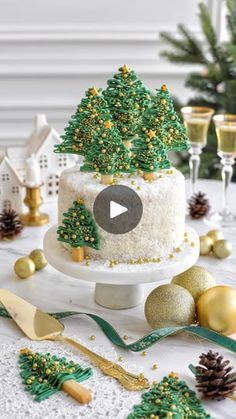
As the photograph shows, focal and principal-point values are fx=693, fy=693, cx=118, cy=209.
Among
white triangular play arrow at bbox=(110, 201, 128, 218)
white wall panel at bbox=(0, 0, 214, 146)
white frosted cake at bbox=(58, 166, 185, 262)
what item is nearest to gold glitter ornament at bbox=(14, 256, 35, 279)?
white frosted cake at bbox=(58, 166, 185, 262)

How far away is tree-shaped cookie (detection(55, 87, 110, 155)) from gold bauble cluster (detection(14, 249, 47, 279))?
0.31 metres

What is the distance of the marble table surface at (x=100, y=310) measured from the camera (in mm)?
1293

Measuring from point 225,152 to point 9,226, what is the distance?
645 millimetres

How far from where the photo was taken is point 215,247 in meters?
1.78

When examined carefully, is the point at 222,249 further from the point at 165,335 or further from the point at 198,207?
the point at 165,335

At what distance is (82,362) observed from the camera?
4.23 ft

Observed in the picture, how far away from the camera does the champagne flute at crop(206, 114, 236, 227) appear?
6.29 ft

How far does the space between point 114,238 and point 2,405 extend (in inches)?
17.1

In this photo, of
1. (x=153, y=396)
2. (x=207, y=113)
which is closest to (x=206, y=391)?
(x=153, y=396)

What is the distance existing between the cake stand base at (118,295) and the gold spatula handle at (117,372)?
0.64 ft

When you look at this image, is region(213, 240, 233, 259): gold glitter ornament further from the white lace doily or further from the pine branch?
the pine branch

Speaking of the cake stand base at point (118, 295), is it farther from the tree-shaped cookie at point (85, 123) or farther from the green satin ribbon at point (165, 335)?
the tree-shaped cookie at point (85, 123)

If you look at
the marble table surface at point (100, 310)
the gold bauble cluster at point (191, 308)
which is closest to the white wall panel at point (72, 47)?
the marble table surface at point (100, 310)

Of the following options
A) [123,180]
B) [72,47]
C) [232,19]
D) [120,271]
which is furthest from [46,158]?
[72,47]
